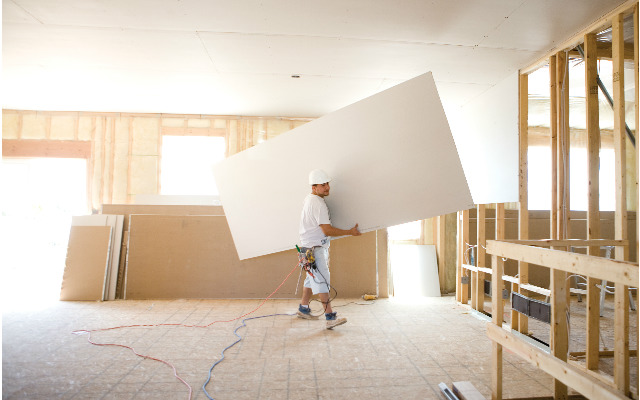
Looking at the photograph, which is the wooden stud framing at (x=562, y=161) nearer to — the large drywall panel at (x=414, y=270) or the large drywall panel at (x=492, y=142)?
the large drywall panel at (x=492, y=142)

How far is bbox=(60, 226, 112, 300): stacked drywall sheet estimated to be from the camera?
15.8ft

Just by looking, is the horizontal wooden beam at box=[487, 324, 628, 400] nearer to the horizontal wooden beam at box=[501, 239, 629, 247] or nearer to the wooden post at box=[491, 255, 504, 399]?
the wooden post at box=[491, 255, 504, 399]

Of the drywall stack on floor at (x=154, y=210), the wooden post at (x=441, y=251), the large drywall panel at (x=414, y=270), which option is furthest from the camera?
the wooden post at (x=441, y=251)

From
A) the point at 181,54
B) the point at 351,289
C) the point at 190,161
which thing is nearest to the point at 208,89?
the point at 181,54

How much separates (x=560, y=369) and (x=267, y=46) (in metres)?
3.61

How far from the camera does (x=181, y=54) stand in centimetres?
413

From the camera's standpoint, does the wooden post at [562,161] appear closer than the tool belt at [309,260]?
Yes

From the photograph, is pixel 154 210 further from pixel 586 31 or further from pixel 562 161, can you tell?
pixel 586 31

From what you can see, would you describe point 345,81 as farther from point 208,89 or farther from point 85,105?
point 85,105

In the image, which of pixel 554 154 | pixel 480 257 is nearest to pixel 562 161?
pixel 554 154

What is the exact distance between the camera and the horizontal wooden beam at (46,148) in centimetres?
632

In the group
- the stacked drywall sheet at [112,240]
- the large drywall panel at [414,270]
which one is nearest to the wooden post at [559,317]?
the large drywall panel at [414,270]

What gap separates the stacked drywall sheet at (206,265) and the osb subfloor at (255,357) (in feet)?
1.92

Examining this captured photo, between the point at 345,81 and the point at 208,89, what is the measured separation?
190cm
